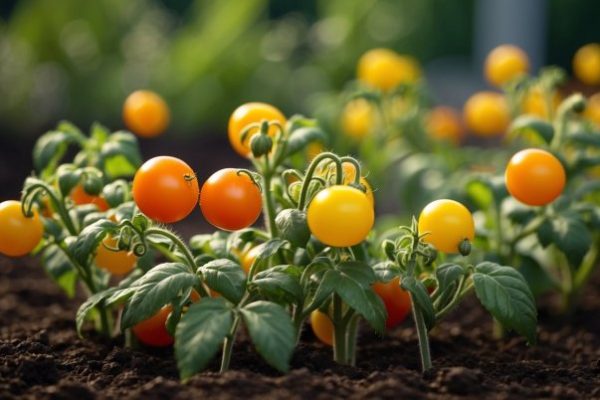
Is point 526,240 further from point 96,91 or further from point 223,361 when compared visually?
point 96,91

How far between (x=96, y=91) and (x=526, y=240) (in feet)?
12.5

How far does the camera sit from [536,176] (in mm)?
2234

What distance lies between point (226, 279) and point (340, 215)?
0.31 meters

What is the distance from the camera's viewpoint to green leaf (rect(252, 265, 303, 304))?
2014 millimetres

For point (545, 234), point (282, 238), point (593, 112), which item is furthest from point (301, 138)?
point (593, 112)

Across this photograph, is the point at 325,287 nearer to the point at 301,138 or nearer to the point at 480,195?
the point at 301,138

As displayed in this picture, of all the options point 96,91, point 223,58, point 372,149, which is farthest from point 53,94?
point 372,149

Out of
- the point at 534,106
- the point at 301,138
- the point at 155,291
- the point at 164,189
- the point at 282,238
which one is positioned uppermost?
the point at 534,106

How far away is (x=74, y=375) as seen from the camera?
2221mm

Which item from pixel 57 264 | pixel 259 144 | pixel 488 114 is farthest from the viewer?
pixel 488 114

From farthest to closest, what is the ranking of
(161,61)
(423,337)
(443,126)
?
(161,61)
(443,126)
(423,337)

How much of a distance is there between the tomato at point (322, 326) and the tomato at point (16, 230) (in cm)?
75

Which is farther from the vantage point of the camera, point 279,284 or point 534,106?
point 534,106

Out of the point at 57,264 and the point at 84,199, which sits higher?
the point at 84,199
